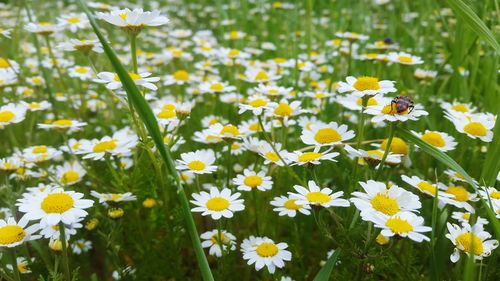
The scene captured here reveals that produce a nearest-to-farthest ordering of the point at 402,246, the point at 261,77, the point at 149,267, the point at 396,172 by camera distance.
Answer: the point at 149,267 < the point at 402,246 < the point at 396,172 < the point at 261,77

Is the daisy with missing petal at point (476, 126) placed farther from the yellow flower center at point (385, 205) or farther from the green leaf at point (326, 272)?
the green leaf at point (326, 272)

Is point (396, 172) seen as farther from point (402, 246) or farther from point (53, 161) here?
point (53, 161)

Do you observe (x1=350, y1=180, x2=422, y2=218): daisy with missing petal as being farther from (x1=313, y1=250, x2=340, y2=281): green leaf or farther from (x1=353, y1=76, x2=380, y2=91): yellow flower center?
(x1=353, y1=76, x2=380, y2=91): yellow flower center

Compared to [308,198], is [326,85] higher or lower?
lower

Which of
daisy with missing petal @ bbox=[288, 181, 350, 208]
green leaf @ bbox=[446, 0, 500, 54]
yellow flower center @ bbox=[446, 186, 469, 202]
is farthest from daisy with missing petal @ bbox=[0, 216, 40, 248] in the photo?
green leaf @ bbox=[446, 0, 500, 54]

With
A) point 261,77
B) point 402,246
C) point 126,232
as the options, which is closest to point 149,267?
point 126,232

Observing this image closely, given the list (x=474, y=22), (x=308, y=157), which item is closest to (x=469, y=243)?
(x=308, y=157)
